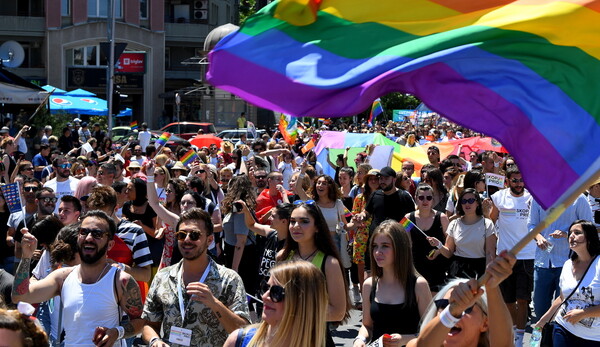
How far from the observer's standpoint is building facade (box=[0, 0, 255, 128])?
5216 centimetres

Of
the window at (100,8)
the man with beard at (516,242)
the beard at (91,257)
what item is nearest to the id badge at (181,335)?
the beard at (91,257)

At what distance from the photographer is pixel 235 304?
5.36 m

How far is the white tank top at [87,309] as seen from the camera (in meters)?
5.58

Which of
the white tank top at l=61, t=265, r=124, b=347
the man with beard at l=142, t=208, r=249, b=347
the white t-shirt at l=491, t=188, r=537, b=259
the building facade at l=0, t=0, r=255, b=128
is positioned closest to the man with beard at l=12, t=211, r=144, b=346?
the white tank top at l=61, t=265, r=124, b=347

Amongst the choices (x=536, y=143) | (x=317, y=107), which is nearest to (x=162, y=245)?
(x=317, y=107)

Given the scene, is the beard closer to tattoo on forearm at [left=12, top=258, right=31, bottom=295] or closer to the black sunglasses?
tattoo on forearm at [left=12, top=258, right=31, bottom=295]

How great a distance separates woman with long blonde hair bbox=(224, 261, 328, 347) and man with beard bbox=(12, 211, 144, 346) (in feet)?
4.62

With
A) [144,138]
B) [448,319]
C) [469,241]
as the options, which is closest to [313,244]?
[448,319]

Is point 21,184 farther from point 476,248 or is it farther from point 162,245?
point 476,248

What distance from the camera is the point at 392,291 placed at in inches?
231

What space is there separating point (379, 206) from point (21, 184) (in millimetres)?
4122

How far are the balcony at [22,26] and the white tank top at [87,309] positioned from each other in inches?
1917

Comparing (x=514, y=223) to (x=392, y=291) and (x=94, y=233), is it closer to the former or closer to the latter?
(x=392, y=291)

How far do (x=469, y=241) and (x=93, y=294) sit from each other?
4.63 meters
